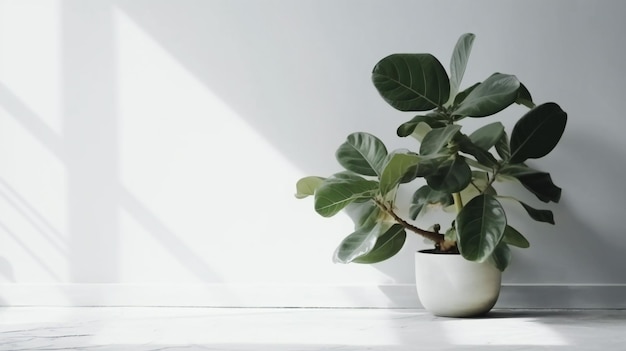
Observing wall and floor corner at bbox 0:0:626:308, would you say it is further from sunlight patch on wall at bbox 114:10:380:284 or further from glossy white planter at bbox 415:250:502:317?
glossy white planter at bbox 415:250:502:317

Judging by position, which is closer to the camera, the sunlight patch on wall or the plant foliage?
the plant foliage

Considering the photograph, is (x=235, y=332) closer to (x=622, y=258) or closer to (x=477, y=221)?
(x=477, y=221)

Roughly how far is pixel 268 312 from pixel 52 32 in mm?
1036

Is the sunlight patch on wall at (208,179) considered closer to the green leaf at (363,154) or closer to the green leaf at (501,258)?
the green leaf at (363,154)

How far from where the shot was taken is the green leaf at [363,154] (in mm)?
1756

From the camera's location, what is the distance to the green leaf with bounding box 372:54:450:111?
5.39ft

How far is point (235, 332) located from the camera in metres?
1.64

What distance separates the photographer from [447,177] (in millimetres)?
1597

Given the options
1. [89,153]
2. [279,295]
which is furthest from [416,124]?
[89,153]

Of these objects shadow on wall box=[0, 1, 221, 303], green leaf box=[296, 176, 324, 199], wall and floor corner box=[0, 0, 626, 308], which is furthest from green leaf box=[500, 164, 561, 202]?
shadow on wall box=[0, 1, 221, 303]

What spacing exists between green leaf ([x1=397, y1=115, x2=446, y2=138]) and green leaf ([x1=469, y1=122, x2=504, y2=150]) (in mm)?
88

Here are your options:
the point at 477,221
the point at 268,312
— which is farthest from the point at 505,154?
the point at 268,312

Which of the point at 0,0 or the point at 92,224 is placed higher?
the point at 0,0

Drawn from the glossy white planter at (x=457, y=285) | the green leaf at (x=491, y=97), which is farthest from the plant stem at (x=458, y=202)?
the green leaf at (x=491, y=97)
